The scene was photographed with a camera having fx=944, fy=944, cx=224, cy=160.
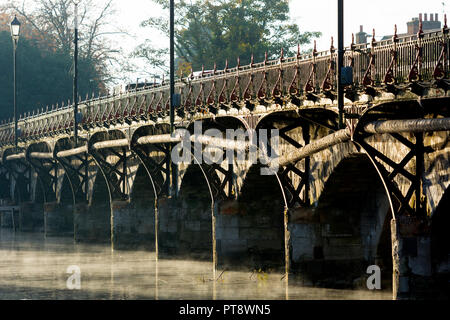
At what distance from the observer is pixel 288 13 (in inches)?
3305

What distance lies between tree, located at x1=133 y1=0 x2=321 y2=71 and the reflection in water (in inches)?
1161

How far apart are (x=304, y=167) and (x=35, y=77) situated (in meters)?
60.0

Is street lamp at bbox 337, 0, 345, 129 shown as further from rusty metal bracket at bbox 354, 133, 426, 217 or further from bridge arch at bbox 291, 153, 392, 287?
bridge arch at bbox 291, 153, 392, 287

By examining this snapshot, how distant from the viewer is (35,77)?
9100cm

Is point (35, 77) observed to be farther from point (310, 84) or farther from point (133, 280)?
point (310, 84)

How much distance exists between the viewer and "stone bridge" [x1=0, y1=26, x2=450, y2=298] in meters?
26.4

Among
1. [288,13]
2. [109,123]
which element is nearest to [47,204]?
[109,123]

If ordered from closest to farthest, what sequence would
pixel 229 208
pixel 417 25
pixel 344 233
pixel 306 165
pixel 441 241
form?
pixel 441 241, pixel 344 233, pixel 306 165, pixel 229 208, pixel 417 25

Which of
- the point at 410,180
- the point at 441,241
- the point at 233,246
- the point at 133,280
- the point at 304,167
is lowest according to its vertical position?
the point at 133,280

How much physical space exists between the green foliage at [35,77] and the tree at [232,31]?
1258cm

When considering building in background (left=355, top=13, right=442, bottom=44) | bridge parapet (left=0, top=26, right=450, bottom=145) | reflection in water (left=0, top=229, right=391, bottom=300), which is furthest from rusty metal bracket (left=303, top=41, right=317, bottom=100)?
building in background (left=355, top=13, right=442, bottom=44)

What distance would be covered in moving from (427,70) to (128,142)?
1027 inches

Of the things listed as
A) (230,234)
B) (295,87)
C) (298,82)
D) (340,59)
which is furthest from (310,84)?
(230,234)
